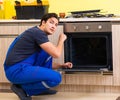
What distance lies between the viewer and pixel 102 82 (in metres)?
2.86

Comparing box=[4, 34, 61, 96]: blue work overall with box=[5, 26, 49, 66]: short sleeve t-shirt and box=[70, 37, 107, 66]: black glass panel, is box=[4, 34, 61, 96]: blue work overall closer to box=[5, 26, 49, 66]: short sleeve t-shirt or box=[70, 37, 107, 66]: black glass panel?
box=[5, 26, 49, 66]: short sleeve t-shirt

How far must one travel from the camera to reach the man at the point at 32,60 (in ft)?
7.98

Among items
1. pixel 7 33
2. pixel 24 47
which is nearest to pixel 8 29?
pixel 7 33

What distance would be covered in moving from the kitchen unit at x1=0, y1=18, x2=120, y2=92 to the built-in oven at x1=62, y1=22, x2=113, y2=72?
0.15 feet

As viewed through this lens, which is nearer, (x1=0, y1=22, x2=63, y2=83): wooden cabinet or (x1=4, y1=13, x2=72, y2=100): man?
(x1=4, y1=13, x2=72, y2=100): man

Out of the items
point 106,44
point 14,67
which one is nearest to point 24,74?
point 14,67

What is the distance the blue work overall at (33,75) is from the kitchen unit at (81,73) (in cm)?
42

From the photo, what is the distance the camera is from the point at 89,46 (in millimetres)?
3061

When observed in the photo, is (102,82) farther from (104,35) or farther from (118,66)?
(104,35)

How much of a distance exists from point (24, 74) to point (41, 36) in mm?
362

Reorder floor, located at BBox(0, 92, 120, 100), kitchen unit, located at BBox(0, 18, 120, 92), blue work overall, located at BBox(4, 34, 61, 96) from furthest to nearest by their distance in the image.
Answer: kitchen unit, located at BBox(0, 18, 120, 92)
floor, located at BBox(0, 92, 120, 100)
blue work overall, located at BBox(4, 34, 61, 96)

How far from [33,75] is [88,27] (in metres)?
0.80

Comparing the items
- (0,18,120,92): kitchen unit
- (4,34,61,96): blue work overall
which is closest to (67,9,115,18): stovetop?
(0,18,120,92): kitchen unit

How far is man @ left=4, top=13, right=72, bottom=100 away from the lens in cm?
243
